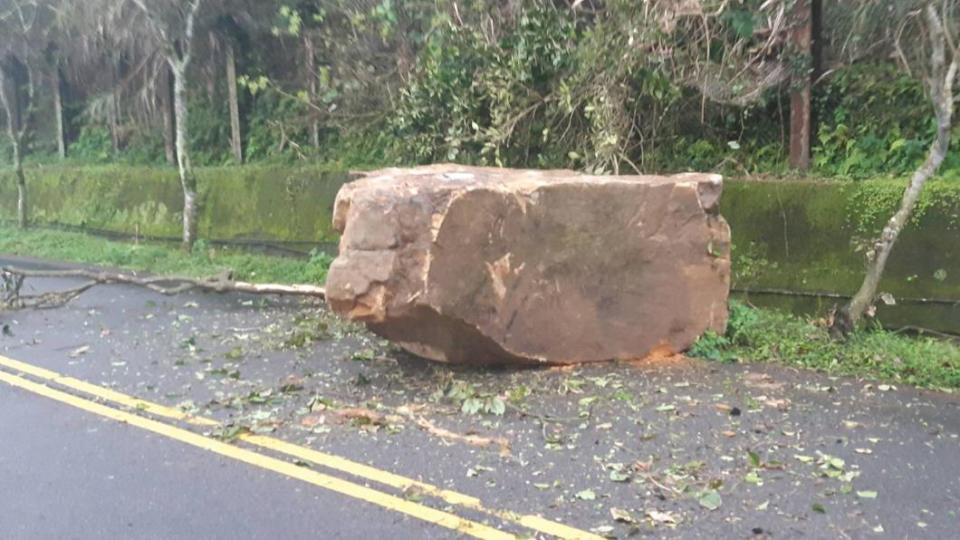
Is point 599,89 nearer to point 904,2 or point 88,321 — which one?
point 904,2

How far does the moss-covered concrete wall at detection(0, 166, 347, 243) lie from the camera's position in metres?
14.4

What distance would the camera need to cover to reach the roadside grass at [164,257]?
13.0 meters

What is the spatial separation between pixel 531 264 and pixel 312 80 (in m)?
9.96

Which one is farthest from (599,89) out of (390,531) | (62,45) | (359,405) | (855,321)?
(62,45)

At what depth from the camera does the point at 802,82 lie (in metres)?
9.43

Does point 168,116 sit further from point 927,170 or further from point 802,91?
point 927,170

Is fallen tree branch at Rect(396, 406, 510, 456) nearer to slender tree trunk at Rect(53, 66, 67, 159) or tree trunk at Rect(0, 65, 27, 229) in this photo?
tree trunk at Rect(0, 65, 27, 229)

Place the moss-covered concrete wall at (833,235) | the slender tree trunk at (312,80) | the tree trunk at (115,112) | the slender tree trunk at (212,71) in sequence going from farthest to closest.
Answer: the tree trunk at (115,112)
the slender tree trunk at (212,71)
the slender tree trunk at (312,80)
the moss-covered concrete wall at (833,235)

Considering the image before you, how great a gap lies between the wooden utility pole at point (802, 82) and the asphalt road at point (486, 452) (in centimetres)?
336

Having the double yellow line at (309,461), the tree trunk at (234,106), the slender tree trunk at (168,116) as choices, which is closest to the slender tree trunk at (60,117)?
the slender tree trunk at (168,116)

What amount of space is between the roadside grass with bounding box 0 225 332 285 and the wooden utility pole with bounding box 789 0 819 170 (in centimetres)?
614

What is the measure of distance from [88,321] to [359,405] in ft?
16.7

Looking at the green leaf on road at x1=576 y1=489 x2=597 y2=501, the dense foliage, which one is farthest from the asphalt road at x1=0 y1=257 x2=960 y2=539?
the dense foliage

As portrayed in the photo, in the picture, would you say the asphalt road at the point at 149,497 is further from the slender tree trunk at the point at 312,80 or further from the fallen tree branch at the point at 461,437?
the slender tree trunk at the point at 312,80
